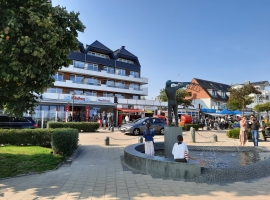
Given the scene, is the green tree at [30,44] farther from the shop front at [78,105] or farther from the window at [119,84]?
the window at [119,84]

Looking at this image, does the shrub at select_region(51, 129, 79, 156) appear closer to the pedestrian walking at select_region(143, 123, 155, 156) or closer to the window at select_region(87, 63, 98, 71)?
the pedestrian walking at select_region(143, 123, 155, 156)

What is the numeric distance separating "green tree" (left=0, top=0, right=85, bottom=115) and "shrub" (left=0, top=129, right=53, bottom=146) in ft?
17.4

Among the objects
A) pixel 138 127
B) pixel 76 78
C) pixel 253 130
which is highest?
pixel 76 78

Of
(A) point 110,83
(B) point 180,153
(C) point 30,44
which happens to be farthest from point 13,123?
(A) point 110,83

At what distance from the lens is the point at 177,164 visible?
624 centimetres

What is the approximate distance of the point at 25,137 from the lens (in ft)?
39.0

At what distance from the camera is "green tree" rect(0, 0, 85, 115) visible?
18.2 ft

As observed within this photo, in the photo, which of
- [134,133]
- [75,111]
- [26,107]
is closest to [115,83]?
[75,111]

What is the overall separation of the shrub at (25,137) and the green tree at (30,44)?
5.31m

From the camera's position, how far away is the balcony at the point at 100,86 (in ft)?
122

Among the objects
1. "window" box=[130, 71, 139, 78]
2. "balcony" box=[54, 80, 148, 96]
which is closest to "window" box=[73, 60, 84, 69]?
"balcony" box=[54, 80, 148, 96]

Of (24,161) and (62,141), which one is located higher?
(62,141)

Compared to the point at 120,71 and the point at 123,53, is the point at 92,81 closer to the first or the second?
the point at 120,71

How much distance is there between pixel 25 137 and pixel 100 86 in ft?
97.4
